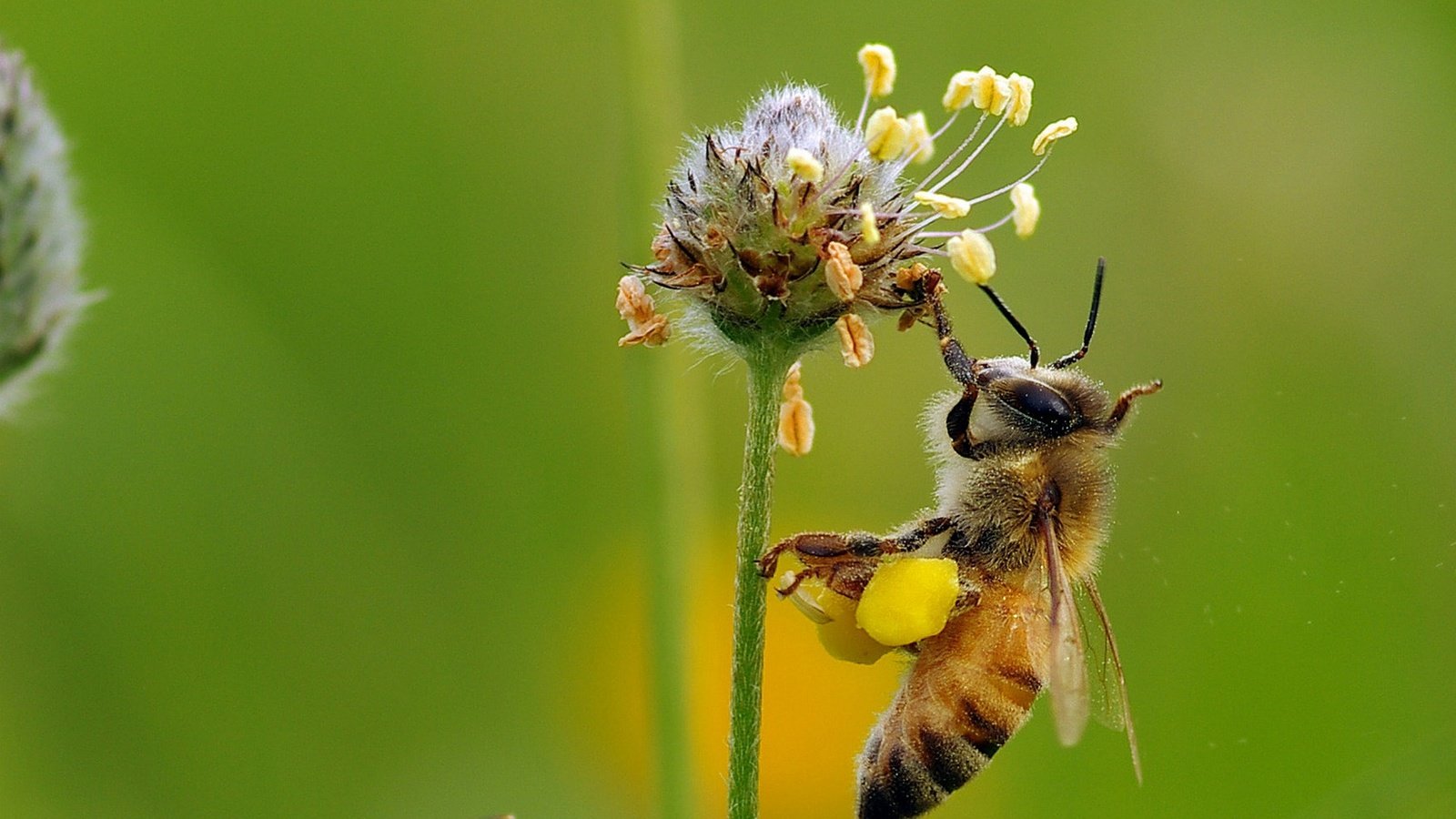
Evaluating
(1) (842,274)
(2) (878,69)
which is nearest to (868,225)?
(1) (842,274)

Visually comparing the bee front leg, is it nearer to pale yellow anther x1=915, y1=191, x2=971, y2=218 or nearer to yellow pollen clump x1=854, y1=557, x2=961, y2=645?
yellow pollen clump x1=854, y1=557, x2=961, y2=645

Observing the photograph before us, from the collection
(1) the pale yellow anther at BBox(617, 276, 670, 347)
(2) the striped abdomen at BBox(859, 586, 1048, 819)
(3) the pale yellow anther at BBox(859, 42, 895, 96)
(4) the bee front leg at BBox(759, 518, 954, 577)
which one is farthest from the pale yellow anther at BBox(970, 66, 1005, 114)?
(2) the striped abdomen at BBox(859, 586, 1048, 819)

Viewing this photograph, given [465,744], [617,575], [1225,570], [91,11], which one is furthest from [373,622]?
[1225,570]

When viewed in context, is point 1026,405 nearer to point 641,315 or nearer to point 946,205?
point 946,205

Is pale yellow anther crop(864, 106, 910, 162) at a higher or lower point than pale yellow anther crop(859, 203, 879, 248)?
higher

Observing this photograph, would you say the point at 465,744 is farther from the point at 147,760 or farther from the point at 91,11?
the point at 91,11
